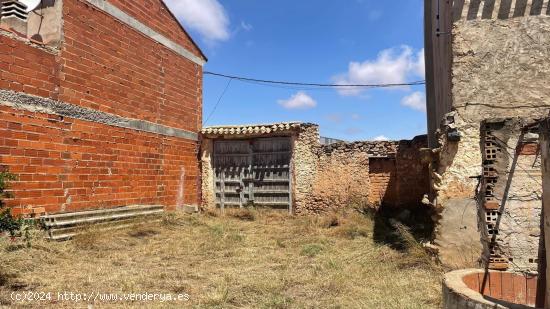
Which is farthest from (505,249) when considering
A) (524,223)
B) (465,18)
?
(465,18)

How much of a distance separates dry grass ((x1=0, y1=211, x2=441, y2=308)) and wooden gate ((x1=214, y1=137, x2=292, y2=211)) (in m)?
2.90

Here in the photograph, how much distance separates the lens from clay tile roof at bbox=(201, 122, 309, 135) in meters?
11.9

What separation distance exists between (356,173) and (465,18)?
595 centimetres

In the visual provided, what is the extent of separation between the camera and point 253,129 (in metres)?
12.2

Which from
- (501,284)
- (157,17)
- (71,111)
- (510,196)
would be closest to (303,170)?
(157,17)

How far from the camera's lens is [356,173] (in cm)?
1152

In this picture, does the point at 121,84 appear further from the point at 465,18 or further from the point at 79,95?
the point at 465,18

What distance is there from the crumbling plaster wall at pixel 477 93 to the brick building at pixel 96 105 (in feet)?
22.1

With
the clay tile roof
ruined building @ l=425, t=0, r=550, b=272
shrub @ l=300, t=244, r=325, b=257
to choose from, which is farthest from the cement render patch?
ruined building @ l=425, t=0, r=550, b=272

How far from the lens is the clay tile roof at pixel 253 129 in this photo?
1186 centimetres

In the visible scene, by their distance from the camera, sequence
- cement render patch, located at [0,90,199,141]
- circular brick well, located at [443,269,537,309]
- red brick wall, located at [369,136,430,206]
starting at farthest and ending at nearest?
red brick wall, located at [369,136,430,206] < cement render patch, located at [0,90,199,141] < circular brick well, located at [443,269,537,309]

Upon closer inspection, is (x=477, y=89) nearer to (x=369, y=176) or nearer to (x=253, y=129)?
(x=369, y=176)

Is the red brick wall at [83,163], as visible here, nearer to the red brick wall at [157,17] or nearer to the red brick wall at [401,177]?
the red brick wall at [157,17]

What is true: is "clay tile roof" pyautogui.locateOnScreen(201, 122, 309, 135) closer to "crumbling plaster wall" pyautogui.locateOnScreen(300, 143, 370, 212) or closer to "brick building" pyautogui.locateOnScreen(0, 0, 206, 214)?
"brick building" pyautogui.locateOnScreen(0, 0, 206, 214)
